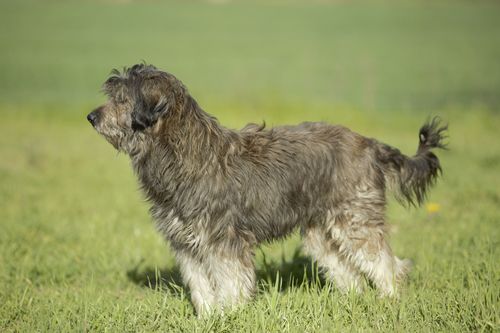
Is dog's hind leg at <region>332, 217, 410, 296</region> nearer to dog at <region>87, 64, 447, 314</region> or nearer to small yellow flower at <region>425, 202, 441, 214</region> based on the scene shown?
dog at <region>87, 64, 447, 314</region>

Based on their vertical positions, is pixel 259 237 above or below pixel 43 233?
above

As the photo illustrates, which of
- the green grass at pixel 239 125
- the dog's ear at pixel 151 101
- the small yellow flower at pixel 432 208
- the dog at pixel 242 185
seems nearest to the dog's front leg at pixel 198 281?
the dog at pixel 242 185

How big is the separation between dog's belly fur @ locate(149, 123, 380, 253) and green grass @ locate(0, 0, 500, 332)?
2.00 feet

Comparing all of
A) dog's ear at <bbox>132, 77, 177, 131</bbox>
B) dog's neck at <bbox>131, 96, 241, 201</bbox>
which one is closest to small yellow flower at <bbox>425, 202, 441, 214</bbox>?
dog's neck at <bbox>131, 96, 241, 201</bbox>

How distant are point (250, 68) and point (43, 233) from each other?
2098 cm

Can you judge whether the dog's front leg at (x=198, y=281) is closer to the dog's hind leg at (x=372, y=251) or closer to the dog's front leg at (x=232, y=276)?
the dog's front leg at (x=232, y=276)

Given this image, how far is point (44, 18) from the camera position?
1845 inches

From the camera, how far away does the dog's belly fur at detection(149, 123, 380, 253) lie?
528 cm

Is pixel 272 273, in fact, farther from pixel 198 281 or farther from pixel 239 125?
pixel 239 125

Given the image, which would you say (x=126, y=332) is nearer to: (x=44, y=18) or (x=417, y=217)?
(x=417, y=217)

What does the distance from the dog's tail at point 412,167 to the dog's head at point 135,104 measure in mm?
2179

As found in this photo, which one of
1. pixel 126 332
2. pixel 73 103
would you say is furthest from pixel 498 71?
pixel 126 332

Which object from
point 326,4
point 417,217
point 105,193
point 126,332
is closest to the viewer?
point 126,332

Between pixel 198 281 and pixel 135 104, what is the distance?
1.71 metres
